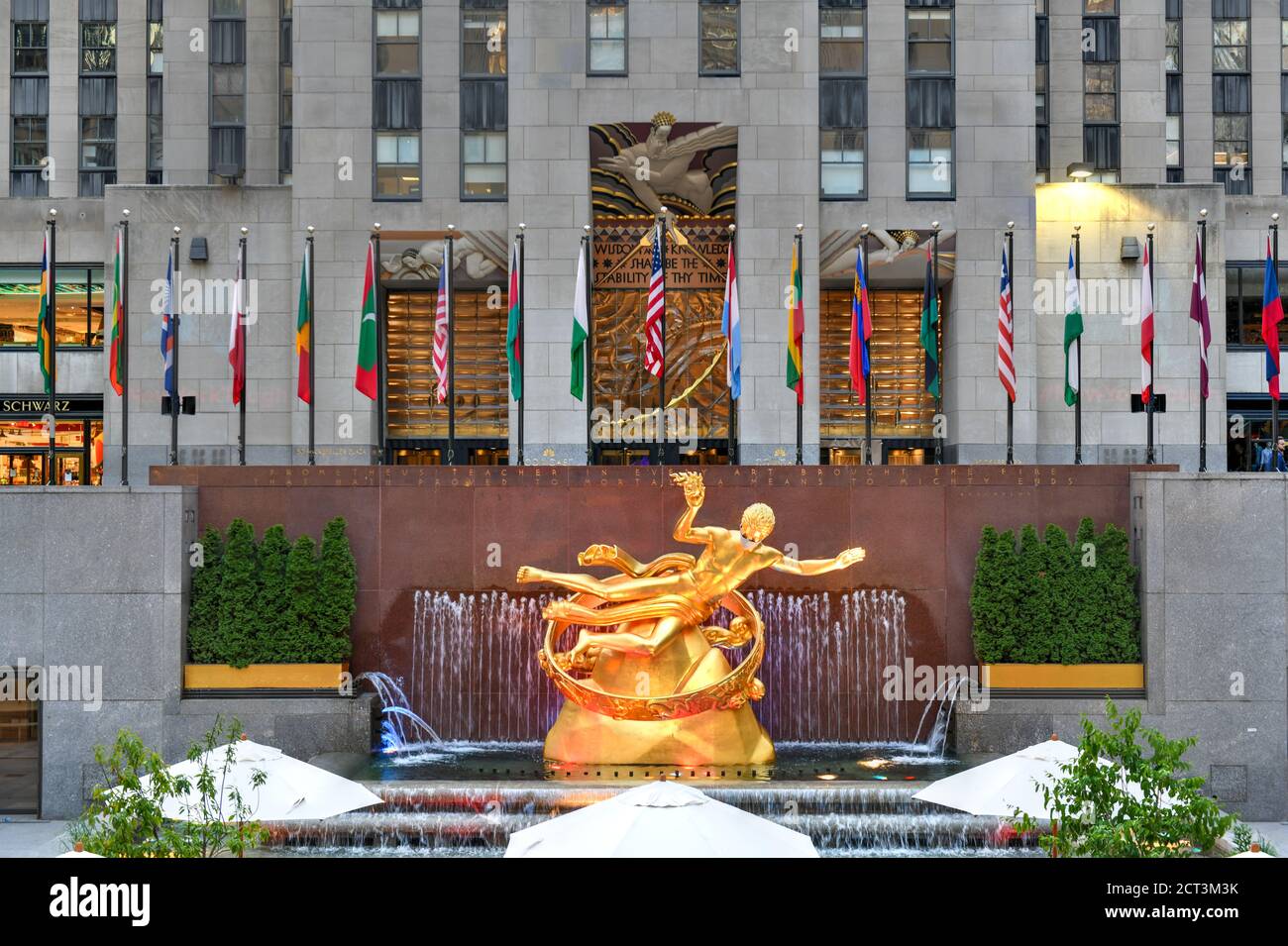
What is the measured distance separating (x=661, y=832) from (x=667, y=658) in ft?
29.4

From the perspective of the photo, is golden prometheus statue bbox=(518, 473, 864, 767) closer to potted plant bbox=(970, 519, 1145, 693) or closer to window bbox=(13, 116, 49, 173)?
potted plant bbox=(970, 519, 1145, 693)

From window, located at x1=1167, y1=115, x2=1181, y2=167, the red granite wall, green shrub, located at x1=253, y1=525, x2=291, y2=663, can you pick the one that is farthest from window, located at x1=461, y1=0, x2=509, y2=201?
window, located at x1=1167, y1=115, x2=1181, y2=167

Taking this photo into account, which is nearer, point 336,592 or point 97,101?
point 336,592

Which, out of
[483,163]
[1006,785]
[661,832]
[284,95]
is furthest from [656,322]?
[284,95]

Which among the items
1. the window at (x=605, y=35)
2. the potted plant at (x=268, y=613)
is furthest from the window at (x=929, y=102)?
the potted plant at (x=268, y=613)

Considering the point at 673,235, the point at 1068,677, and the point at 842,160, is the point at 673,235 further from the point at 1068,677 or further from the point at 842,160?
the point at 1068,677

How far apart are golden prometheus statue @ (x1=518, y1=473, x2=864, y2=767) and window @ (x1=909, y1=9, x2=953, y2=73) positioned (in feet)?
68.6

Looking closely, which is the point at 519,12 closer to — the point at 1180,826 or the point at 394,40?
the point at 394,40

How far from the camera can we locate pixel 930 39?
36625 millimetres

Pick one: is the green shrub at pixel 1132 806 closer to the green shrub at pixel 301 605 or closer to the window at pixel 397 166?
the green shrub at pixel 301 605

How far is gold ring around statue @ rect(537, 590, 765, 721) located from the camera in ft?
64.6

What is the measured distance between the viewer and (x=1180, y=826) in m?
10.8

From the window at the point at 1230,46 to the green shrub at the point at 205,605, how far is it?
37539 mm
